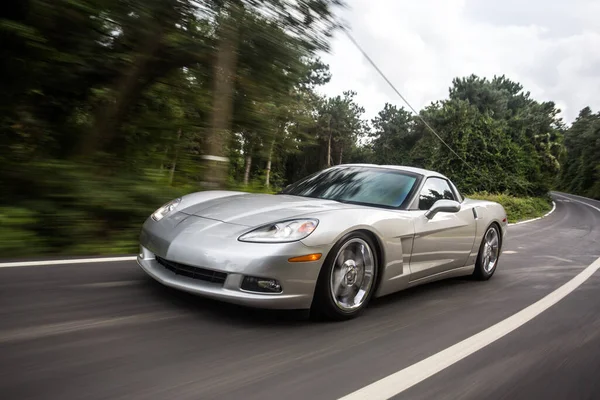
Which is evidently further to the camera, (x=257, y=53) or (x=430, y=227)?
(x=257, y=53)

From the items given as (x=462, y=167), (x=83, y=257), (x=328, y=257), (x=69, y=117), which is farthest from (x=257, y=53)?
(x=462, y=167)

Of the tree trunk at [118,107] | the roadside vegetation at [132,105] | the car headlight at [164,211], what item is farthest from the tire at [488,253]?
the tree trunk at [118,107]

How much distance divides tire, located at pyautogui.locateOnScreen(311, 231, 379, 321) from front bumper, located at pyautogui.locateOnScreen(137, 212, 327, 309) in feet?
0.32

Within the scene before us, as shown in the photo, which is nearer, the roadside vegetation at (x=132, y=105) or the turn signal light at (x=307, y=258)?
the turn signal light at (x=307, y=258)

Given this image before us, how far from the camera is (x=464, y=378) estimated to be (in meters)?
2.96

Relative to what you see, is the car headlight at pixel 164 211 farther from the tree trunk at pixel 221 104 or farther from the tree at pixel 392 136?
the tree at pixel 392 136

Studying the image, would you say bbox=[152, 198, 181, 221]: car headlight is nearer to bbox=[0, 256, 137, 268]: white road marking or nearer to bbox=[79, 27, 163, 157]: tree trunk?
bbox=[0, 256, 137, 268]: white road marking

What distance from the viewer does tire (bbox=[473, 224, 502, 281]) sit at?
5.80 metres

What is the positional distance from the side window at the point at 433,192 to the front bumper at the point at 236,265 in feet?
5.30

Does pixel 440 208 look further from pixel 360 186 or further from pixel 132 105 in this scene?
pixel 132 105

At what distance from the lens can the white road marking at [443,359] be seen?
2641 millimetres

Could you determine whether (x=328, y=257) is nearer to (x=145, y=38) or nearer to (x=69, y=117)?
(x=145, y=38)

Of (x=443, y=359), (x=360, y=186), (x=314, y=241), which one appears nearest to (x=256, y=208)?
(x=314, y=241)

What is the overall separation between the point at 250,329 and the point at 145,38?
518 centimetres
